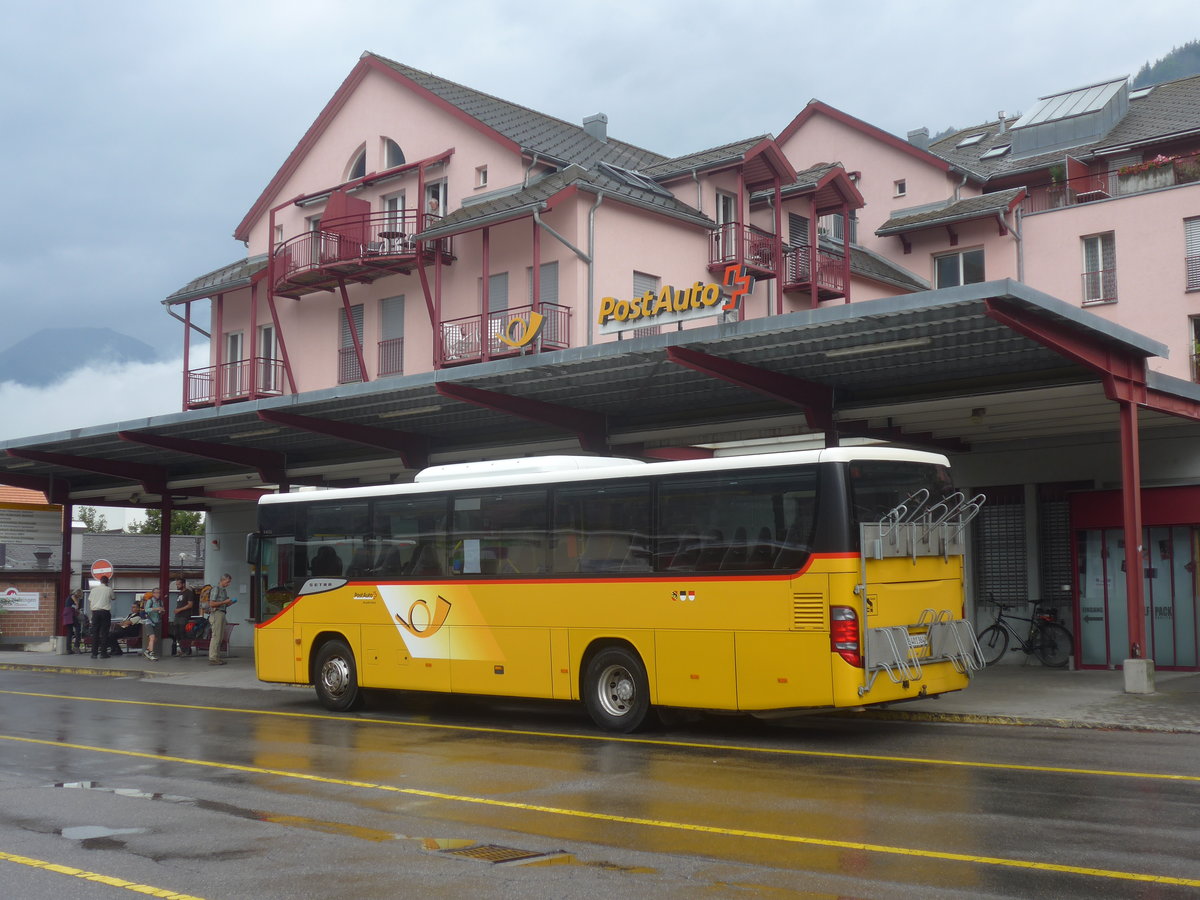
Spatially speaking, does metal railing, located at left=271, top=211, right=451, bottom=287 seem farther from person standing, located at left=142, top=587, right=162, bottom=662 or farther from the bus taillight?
the bus taillight

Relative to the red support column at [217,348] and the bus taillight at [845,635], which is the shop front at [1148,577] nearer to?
the bus taillight at [845,635]

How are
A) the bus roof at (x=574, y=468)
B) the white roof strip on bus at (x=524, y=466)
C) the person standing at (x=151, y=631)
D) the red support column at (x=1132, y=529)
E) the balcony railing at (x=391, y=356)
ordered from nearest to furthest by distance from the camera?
the bus roof at (x=574, y=468) → the white roof strip on bus at (x=524, y=466) → the red support column at (x=1132, y=529) → the person standing at (x=151, y=631) → the balcony railing at (x=391, y=356)

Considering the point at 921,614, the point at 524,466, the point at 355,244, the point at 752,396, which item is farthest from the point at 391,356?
the point at 921,614

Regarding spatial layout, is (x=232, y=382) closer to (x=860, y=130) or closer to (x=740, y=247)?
(x=740, y=247)

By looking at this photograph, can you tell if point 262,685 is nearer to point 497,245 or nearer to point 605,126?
point 497,245

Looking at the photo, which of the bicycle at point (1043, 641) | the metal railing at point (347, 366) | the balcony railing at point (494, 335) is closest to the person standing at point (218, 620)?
the balcony railing at point (494, 335)

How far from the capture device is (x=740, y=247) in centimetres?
3294

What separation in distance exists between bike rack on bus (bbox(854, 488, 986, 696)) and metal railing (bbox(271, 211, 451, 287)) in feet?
63.7

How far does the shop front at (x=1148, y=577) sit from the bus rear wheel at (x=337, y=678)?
38.5 feet

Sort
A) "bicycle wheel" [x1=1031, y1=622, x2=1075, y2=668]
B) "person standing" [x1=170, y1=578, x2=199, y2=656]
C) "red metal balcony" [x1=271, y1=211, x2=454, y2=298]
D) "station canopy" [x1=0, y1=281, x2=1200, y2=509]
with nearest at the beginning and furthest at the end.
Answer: "station canopy" [x1=0, y1=281, x2=1200, y2=509] < "bicycle wheel" [x1=1031, y1=622, x2=1075, y2=668] < "red metal balcony" [x1=271, y1=211, x2=454, y2=298] < "person standing" [x1=170, y1=578, x2=199, y2=656]

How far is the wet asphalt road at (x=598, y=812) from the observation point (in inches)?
280

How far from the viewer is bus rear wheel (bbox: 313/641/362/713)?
1783 centimetres

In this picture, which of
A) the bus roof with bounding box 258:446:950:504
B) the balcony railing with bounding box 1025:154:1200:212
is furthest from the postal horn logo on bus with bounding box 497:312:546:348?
the balcony railing with bounding box 1025:154:1200:212

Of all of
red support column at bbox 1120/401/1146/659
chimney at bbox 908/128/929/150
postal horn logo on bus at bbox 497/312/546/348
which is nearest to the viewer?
red support column at bbox 1120/401/1146/659
